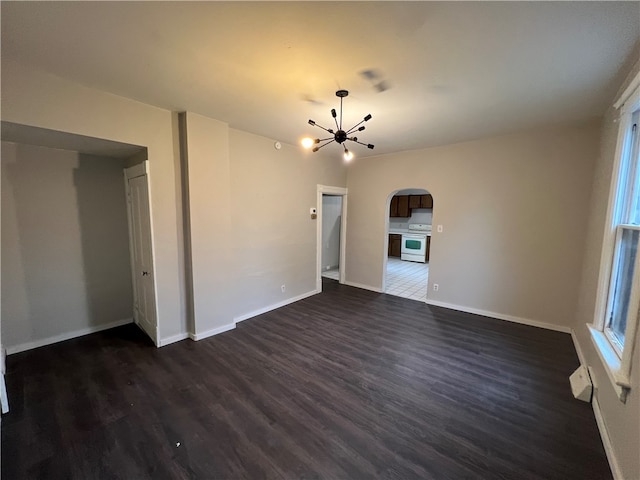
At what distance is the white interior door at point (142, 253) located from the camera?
9.71 ft

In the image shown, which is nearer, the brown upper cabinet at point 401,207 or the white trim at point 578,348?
the white trim at point 578,348

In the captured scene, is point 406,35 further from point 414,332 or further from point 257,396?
point 414,332

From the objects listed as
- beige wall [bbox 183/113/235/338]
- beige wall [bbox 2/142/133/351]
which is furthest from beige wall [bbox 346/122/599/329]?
beige wall [bbox 2/142/133/351]

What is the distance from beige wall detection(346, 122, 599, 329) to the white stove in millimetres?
3739

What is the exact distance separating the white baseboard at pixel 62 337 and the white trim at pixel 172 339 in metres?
1.05

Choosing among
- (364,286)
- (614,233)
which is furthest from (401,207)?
(614,233)

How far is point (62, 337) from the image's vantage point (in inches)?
123

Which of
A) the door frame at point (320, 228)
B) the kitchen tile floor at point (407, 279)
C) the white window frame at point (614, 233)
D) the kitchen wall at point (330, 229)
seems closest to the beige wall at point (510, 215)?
the kitchen tile floor at point (407, 279)

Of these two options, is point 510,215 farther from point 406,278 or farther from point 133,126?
point 133,126

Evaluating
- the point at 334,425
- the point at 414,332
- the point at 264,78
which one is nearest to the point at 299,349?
the point at 334,425

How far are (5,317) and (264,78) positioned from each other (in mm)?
3661

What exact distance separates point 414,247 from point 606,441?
6643mm

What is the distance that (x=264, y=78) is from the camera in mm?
2141

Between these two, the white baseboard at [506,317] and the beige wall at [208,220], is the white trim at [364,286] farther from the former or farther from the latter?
the beige wall at [208,220]
